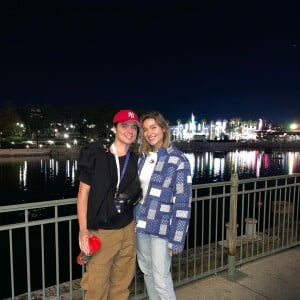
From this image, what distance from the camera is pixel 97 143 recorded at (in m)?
3.22

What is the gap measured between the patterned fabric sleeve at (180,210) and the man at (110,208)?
0.40 meters

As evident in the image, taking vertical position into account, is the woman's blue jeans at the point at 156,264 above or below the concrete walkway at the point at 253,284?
above

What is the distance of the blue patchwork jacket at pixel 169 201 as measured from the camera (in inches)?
123

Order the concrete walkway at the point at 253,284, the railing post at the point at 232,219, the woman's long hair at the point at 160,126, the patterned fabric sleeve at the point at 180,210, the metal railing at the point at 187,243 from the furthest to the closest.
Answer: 1. the railing post at the point at 232,219
2. the concrete walkway at the point at 253,284
3. the metal railing at the point at 187,243
4. the woman's long hair at the point at 160,126
5. the patterned fabric sleeve at the point at 180,210

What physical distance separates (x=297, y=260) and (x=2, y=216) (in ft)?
63.1

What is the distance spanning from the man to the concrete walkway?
1607mm

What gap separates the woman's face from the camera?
11.1ft

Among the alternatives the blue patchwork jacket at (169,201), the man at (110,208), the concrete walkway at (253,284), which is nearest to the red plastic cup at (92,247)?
Answer: the man at (110,208)

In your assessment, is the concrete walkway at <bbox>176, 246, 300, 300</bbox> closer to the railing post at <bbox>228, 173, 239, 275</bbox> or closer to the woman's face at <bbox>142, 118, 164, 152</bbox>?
the railing post at <bbox>228, 173, 239, 275</bbox>

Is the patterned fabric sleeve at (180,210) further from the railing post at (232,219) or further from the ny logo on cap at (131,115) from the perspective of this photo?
the railing post at (232,219)

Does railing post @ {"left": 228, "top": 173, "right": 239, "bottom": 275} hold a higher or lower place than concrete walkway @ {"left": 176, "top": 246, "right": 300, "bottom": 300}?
higher

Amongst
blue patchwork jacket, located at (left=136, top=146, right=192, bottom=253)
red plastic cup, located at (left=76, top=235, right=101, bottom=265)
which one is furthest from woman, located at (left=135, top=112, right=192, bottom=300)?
red plastic cup, located at (left=76, top=235, right=101, bottom=265)

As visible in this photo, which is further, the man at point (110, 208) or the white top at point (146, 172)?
the white top at point (146, 172)

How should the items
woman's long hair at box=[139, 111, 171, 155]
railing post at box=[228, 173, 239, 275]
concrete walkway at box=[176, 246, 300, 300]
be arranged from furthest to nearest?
railing post at box=[228, 173, 239, 275] < concrete walkway at box=[176, 246, 300, 300] < woman's long hair at box=[139, 111, 171, 155]
